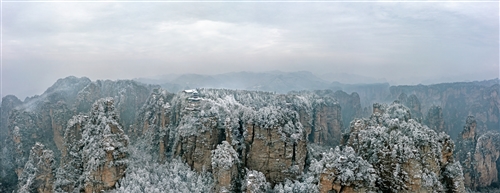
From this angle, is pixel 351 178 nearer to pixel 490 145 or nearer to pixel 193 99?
pixel 193 99

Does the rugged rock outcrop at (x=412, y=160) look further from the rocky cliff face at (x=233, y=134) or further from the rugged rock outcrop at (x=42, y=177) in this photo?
the rugged rock outcrop at (x=42, y=177)

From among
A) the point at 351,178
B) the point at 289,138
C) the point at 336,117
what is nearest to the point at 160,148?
the point at 289,138

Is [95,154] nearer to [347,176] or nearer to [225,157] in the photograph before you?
[225,157]

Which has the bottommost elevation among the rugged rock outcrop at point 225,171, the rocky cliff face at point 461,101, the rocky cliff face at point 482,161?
the rocky cliff face at point 482,161

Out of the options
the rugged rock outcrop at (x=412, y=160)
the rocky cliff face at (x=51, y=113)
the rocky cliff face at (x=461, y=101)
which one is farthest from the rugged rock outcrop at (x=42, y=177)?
the rocky cliff face at (x=461, y=101)

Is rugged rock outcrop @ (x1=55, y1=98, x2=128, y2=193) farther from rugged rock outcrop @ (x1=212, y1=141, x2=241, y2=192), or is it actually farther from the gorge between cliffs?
rugged rock outcrop @ (x1=212, y1=141, x2=241, y2=192)
